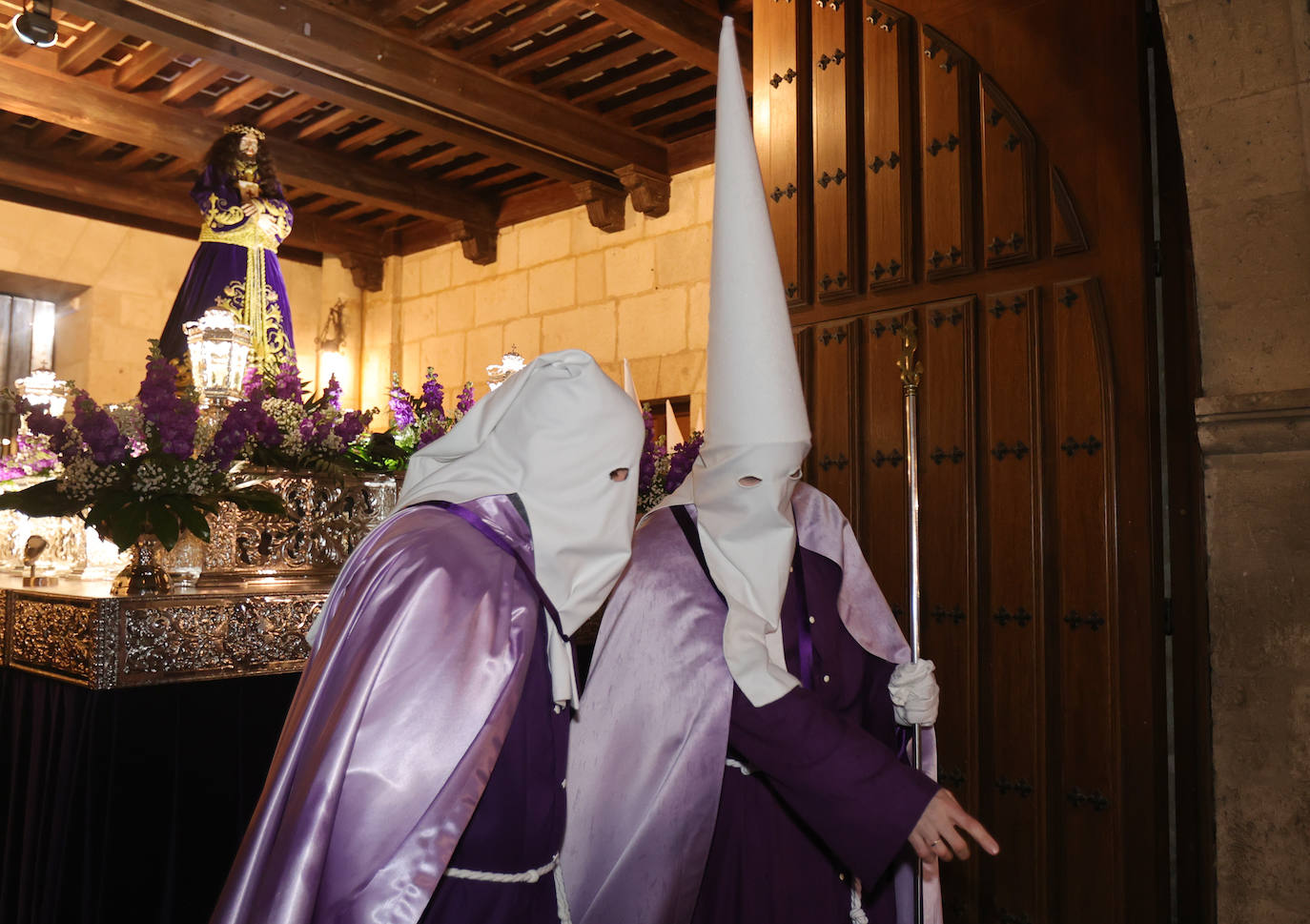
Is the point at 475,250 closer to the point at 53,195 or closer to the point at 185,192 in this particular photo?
the point at 185,192

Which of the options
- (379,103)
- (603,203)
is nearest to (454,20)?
(379,103)

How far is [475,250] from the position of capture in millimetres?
9383

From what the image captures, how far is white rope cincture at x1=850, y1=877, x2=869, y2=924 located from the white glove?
38 cm

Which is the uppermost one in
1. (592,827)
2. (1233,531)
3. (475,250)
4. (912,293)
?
(475,250)

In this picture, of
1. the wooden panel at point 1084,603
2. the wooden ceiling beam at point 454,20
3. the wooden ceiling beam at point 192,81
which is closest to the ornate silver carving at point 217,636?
the wooden panel at point 1084,603

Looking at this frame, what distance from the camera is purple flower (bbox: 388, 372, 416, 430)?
11.8 ft

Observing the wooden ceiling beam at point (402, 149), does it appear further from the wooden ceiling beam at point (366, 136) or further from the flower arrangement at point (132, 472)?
the flower arrangement at point (132, 472)

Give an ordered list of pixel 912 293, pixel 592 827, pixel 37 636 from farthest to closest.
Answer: pixel 912 293
pixel 37 636
pixel 592 827

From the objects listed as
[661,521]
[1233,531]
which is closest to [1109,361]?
[1233,531]

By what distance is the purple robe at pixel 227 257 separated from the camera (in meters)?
6.00

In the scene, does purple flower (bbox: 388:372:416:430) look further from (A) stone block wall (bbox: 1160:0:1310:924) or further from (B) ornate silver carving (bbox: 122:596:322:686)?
(A) stone block wall (bbox: 1160:0:1310:924)

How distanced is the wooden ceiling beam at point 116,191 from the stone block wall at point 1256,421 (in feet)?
28.3

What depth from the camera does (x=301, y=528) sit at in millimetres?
3076

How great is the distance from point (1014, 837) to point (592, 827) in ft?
5.78
